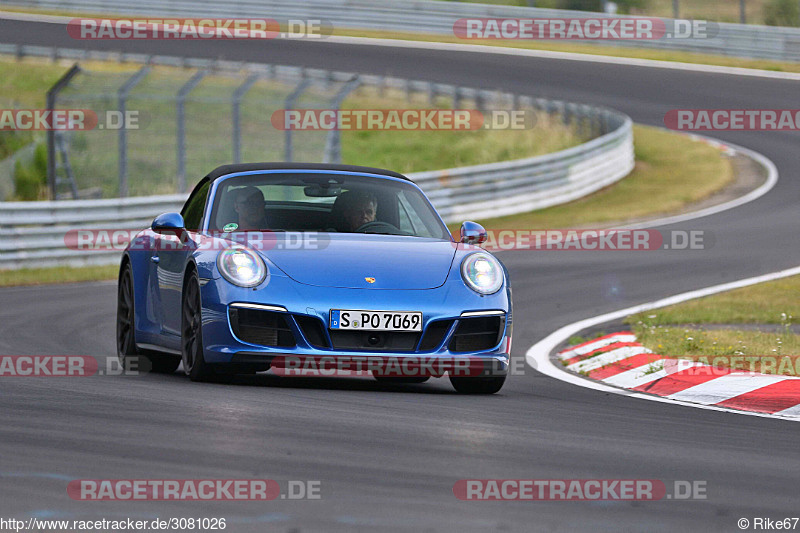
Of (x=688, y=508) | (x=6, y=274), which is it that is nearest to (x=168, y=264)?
(x=688, y=508)

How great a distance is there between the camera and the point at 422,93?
124ft

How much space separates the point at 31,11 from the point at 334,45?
34.7ft

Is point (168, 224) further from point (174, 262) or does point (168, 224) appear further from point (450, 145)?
point (450, 145)

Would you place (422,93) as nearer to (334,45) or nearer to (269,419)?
(334,45)

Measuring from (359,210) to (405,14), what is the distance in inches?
1502

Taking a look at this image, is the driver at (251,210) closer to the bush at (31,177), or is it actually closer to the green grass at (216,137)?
the green grass at (216,137)

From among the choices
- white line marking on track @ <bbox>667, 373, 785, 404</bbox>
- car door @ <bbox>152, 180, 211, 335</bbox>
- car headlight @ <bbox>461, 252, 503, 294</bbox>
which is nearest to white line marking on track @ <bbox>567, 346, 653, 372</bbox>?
white line marking on track @ <bbox>667, 373, 785, 404</bbox>

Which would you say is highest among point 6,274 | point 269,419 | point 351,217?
point 351,217

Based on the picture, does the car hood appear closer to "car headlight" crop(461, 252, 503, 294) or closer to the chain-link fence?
"car headlight" crop(461, 252, 503, 294)

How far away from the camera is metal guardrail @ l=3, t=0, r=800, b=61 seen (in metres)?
42.2

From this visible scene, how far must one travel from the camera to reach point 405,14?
152 ft

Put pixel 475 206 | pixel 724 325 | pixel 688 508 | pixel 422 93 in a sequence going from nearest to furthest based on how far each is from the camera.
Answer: pixel 688 508
pixel 724 325
pixel 475 206
pixel 422 93

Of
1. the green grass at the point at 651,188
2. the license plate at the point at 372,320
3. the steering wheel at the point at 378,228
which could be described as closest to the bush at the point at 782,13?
→ the green grass at the point at 651,188

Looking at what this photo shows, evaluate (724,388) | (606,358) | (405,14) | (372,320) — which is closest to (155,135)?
(606,358)
